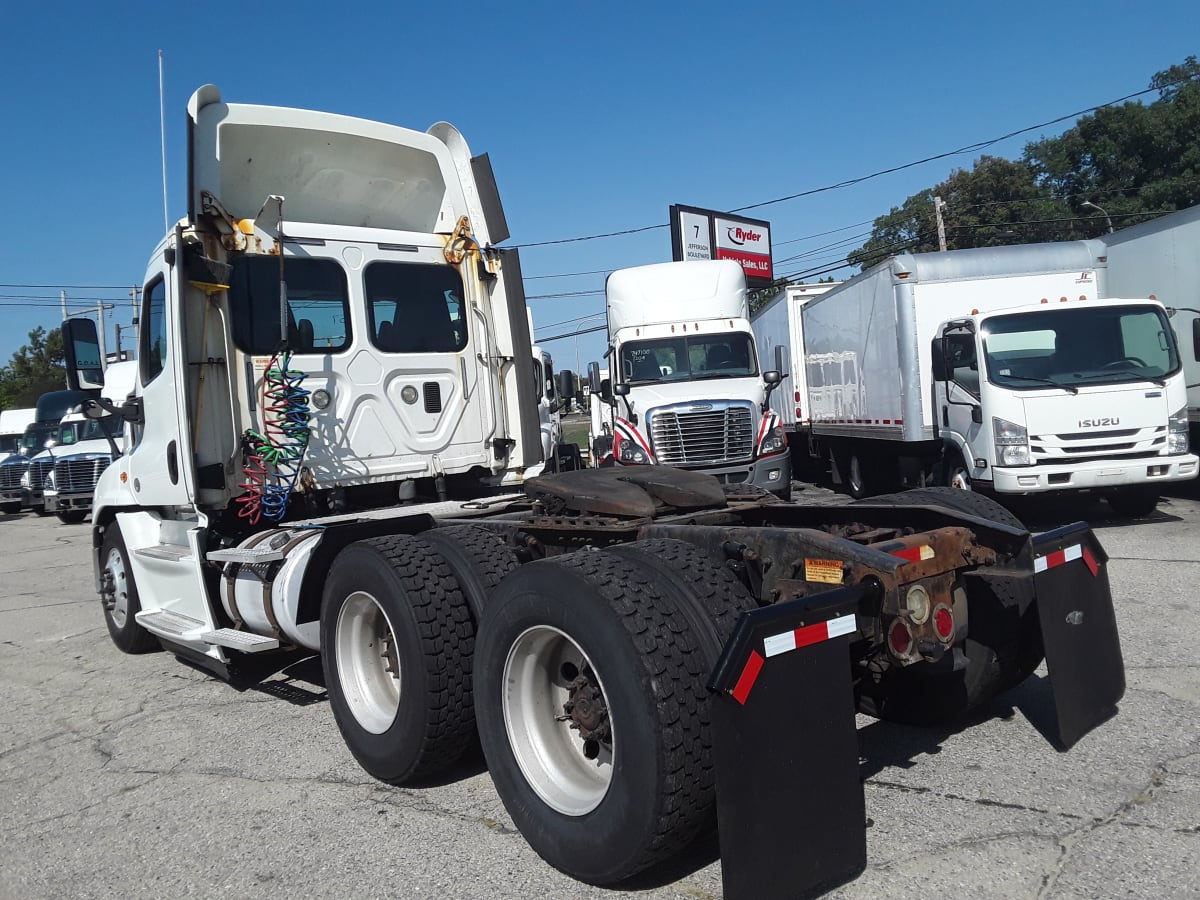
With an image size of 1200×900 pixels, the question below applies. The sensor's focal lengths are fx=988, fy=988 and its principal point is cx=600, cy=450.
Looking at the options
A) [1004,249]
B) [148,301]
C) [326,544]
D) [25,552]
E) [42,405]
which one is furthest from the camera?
[42,405]

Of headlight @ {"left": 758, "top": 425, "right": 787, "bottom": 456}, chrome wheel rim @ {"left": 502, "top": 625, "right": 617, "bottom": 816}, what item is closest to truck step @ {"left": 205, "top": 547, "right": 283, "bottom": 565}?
chrome wheel rim @ {"left": 502, "top": 625, "right": 617, "bottom": 816}

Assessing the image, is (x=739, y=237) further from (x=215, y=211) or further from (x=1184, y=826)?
(x=1184, y=826)

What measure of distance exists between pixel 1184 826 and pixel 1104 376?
7923 mm

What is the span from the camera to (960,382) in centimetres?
1106

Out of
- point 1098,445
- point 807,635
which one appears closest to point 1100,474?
point 1098,445

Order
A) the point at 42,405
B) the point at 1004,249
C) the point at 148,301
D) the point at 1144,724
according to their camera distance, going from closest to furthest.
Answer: the point at 1144,724
the point at 148,301
the point at 1004,249
the point at 42,405

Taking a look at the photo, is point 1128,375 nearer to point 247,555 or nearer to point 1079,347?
point 1079,347

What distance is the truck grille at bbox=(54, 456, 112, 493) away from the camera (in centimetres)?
2239

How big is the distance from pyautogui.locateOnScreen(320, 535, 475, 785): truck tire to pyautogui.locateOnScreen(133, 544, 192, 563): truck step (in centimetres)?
184

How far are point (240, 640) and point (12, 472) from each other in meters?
24.7

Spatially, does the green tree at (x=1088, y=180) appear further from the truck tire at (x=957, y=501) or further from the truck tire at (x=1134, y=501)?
the truck tire at (x=957, y=501)

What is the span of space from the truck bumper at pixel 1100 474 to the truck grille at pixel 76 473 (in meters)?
19.8

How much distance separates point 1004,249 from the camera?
1204 centimetres

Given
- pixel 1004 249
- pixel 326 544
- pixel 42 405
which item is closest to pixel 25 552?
pixel 42 405
